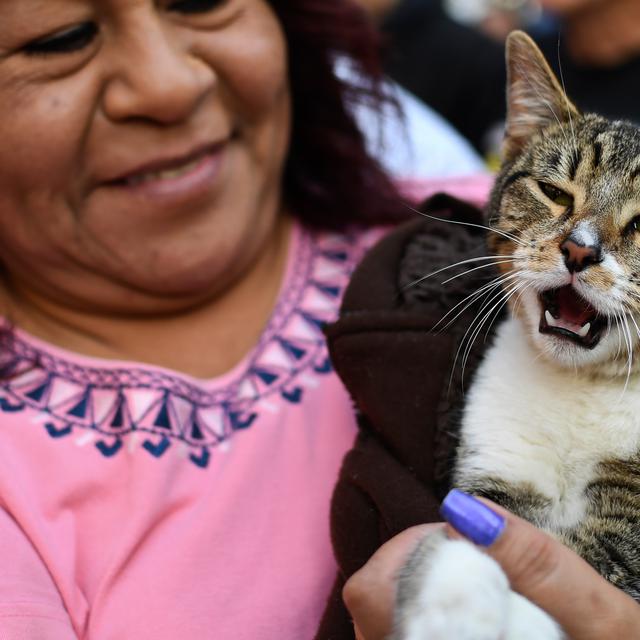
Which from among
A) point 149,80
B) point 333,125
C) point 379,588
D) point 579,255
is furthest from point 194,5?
point 379,588

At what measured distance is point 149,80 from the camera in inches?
52.4

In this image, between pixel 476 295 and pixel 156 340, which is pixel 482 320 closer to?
pixel 476 295

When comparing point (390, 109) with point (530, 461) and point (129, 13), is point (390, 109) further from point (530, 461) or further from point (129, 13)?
point (530, 461)

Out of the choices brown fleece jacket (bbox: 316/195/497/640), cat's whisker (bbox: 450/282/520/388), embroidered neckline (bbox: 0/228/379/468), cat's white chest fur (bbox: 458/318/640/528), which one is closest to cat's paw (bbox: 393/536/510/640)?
brown fleece jacket (bbox: 316/195/497/640)

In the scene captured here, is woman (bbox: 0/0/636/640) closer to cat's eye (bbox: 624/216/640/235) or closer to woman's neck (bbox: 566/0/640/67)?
cat's eye (bbox: 624/216/640/235)

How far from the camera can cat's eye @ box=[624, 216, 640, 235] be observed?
1.23 m

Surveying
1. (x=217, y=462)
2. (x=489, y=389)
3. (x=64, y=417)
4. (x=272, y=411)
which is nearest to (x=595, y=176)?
(x=489, y=389)

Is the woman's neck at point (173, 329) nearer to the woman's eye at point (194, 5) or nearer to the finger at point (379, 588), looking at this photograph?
the woman's eye at point (194, 5)

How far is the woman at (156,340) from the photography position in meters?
1.26

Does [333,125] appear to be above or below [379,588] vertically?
above

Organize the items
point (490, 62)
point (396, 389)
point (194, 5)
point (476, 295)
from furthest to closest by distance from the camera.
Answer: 1. point (490, 62)
2. point (194, 5)
3. point (476, 295)
4. point (396, 389)

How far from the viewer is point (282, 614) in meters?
1.29

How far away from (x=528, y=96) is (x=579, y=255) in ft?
1.52

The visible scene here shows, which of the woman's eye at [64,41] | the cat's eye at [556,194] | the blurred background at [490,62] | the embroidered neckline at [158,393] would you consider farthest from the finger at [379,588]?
the blurred background at [490,62]
